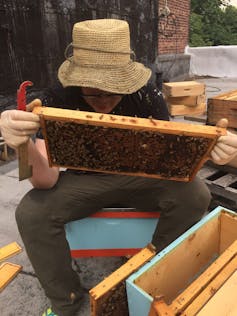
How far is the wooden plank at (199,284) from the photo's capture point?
1043 millimetres

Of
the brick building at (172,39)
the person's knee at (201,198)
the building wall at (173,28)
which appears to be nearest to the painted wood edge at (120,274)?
the person's knee at (201,198)

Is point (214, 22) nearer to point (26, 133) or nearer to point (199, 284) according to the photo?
point (26, 133)

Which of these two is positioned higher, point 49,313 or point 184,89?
point 184,89

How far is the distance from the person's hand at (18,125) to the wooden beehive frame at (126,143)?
0.12 ft

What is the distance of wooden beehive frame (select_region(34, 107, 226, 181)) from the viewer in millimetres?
1230

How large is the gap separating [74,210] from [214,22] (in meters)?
16.0

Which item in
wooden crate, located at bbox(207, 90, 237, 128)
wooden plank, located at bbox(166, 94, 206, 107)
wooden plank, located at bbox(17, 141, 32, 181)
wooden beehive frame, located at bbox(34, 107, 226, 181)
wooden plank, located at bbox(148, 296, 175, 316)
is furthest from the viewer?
wooden plank, located at bbox(166, 94, 206, 107)

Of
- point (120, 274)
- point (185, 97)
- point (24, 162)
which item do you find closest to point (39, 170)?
point (24, 162)

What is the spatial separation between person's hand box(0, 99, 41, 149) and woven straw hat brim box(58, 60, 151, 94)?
250 mm

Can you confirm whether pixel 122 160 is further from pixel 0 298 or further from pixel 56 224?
pixel 0 298

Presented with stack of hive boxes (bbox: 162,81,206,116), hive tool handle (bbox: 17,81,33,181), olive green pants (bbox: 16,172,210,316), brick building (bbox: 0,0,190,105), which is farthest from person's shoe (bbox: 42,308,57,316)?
stack of hive boxes (bbox: 162,81,206,116)

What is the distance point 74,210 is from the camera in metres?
1.54

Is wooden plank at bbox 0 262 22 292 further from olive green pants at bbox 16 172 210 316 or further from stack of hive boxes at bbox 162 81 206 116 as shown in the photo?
stack of hive boxes at bbox 162 81 206 116

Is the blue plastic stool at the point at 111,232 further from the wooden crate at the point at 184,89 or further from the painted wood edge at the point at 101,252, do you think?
the wooden crate at the point at 184,89
